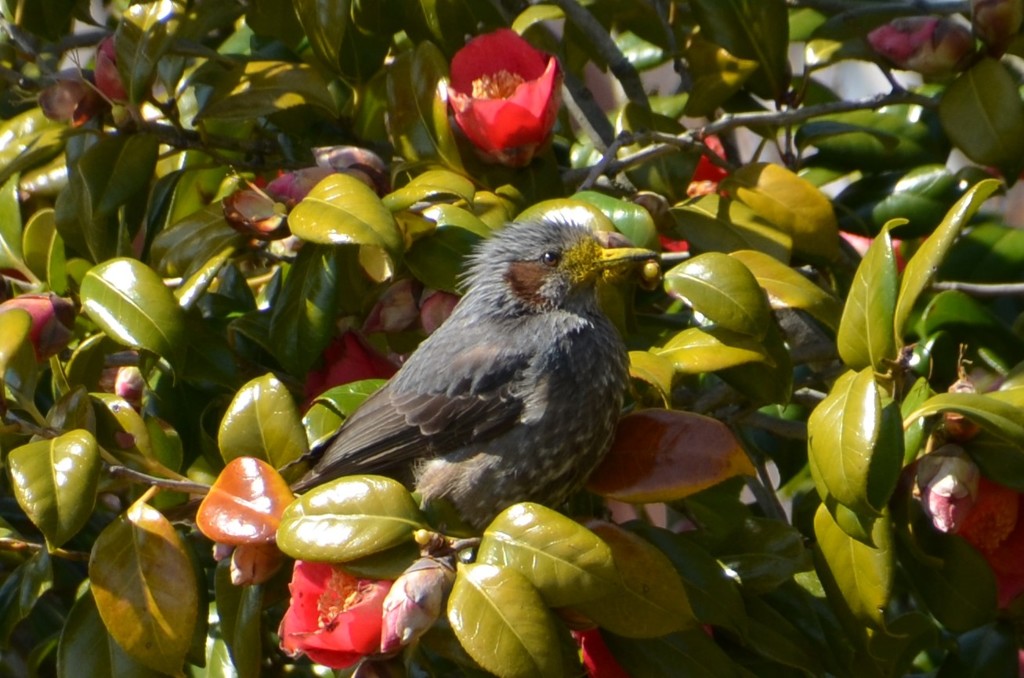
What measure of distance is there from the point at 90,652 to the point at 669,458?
38.7 inches

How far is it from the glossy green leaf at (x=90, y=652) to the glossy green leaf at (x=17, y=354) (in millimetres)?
374

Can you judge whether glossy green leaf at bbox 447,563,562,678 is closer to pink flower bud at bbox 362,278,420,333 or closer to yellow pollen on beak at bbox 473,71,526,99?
pink flower bud at bbox 362,278,420,333

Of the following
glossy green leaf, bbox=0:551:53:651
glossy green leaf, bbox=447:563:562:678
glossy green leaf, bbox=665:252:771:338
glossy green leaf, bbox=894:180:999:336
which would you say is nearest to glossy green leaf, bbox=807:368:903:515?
glossy green leaf, bbox=894:180:999:336

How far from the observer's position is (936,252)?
1.91 meters

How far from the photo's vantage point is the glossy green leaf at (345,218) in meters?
2.13

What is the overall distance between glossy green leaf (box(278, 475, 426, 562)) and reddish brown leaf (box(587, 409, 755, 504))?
0.41 meters

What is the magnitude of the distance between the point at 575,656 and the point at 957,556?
63 cm

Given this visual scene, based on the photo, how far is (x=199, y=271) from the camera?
2361mm

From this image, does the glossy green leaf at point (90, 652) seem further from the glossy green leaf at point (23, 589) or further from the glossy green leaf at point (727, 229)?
the glossy green leaf at point (727, 229)

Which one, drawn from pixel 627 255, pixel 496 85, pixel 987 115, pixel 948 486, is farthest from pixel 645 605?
pixel 987 115

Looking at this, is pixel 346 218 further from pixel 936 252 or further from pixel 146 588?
pixel 936 252

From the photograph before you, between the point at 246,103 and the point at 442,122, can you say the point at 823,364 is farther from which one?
the point at 246,103

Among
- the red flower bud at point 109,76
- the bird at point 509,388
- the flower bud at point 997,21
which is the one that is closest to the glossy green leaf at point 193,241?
the red flower bud at point 109,76

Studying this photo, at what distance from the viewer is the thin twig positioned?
7.00ft
